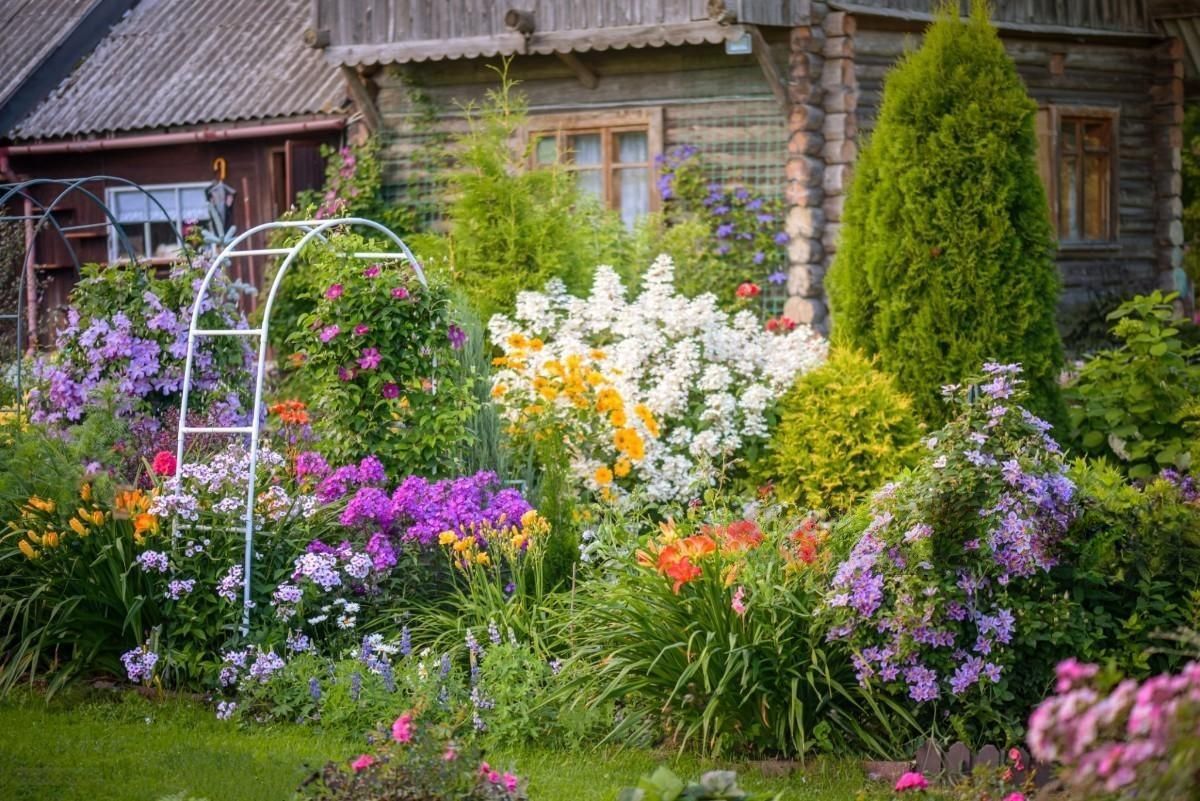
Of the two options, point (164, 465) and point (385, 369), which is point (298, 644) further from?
point (385, 369)

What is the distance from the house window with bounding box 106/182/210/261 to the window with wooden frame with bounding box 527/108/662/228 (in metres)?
4.39

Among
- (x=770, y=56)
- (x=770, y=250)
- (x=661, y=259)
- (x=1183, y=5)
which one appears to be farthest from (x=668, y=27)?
(x=1183, y=5)

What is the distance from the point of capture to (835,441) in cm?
855

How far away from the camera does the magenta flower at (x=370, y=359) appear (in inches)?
282

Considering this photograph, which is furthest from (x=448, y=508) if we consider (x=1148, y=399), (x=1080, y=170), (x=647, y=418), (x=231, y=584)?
(x=1080, y=170)

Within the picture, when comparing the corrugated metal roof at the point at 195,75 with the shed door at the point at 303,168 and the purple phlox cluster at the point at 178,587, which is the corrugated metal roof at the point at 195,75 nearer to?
the shed door at the point at 303,168

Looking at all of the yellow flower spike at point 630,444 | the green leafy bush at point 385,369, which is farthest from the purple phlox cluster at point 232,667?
the yellow flower spike at point 630,444

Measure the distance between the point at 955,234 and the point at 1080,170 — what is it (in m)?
5.88

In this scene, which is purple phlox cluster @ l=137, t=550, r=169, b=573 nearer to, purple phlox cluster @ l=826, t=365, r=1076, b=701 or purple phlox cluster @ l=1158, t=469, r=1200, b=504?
purple phlox cluster @ l=826, t=365, r=1076, b=701

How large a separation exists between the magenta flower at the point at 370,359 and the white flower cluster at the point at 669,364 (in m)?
1.06


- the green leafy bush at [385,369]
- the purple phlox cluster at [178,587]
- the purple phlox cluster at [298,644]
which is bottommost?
the purple phlox cluster at [298,644]

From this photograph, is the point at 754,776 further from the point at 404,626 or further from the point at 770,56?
the point at 770,56

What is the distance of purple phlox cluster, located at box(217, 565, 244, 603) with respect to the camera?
20.9 ft

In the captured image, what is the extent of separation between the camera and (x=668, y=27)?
1241 cm
